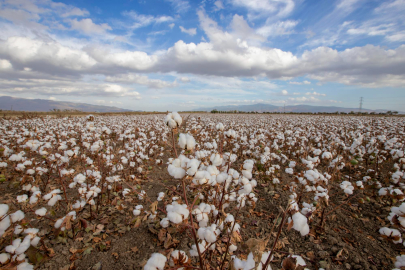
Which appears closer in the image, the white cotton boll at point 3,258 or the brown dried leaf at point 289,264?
the brown dried leaf at point 289,264

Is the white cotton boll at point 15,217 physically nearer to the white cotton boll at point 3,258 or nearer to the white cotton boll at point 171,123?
the white cotton boll at point 3,258

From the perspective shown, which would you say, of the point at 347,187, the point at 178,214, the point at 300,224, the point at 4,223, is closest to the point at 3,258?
the point at 4,223

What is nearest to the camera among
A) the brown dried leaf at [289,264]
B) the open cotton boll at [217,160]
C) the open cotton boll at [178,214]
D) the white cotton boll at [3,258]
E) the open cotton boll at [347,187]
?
the brown dried leaf at [289,264]

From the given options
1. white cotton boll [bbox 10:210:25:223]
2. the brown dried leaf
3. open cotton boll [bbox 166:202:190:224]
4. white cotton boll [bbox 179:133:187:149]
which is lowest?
white cotton boll [bbox 10:210:25:223]

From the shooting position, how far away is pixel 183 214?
1488mm

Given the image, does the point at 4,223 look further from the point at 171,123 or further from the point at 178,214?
the point at 171,123

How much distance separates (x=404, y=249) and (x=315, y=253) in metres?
1.70

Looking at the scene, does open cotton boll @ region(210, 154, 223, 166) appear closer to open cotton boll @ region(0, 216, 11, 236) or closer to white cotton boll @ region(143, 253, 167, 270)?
white cotton boll @ region(143, 253, 167, 270)

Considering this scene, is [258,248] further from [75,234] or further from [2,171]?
[2,171]

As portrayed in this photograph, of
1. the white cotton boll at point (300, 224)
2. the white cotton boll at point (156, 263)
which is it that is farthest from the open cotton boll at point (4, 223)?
the white cotton boll at point (300, 224)

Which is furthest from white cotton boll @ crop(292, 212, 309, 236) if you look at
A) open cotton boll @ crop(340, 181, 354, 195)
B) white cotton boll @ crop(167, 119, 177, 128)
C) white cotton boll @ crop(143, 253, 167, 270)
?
open cotton boll @ crop(340, 181, 354, 195)

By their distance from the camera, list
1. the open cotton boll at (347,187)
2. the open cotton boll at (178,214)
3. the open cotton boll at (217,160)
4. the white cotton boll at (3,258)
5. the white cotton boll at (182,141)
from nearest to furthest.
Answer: the open cotton boll at (178,214), the white cotton boll at (182,141), the white cotton boll at (3,258), the open cotton boll at (217,160), the open cotton boll at (347,187)

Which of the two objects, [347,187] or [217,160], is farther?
[347,187]

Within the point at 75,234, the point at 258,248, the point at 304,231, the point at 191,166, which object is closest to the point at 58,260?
the point at 75,234
